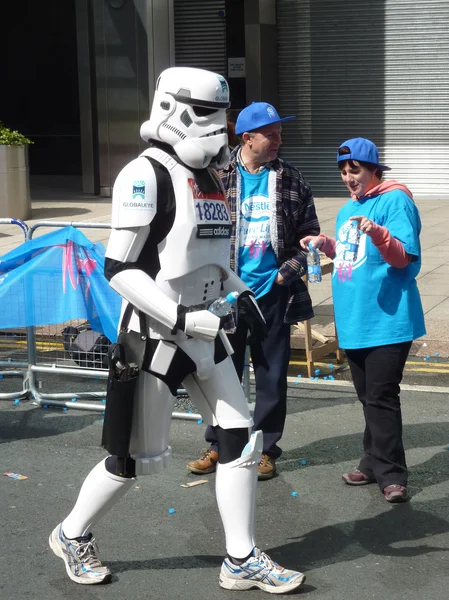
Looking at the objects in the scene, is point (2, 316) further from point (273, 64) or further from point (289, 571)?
point (273, 64)

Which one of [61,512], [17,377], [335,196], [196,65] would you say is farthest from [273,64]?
[61,512]

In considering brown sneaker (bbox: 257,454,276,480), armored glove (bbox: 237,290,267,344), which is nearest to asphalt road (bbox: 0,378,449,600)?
brown sneaker (bbox: 257,454,276,480)

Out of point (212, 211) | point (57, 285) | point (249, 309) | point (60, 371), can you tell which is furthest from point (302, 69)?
point (212, 211)

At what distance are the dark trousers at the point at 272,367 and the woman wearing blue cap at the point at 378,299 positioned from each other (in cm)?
39

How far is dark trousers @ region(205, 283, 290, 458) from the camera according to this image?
5434 mm

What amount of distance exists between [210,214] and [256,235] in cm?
132

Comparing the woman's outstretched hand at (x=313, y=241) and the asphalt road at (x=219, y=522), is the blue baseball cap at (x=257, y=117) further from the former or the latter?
the asphalt road at (x=219, y=522)

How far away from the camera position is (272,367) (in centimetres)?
548

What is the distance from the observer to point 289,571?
411 cm

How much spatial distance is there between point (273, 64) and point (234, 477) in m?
14.8

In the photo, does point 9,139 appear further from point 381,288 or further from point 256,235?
point 381,288

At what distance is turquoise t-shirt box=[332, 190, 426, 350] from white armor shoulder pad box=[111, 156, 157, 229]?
1484mm

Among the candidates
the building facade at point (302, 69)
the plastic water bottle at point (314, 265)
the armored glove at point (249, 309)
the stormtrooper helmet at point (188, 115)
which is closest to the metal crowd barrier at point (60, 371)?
the plastic water bottle at point (314, 265)

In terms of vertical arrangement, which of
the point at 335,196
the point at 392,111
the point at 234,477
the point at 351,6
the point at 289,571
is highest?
the point at 351,6
